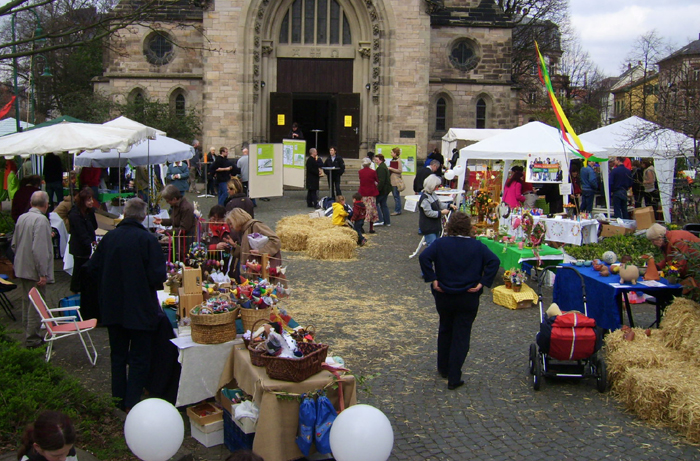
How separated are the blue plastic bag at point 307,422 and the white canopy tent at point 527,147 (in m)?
9.46

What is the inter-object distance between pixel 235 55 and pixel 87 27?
1935cm

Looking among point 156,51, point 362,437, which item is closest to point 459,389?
point 362,437

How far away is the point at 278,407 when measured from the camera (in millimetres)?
4906

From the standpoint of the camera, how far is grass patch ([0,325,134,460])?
5.11m

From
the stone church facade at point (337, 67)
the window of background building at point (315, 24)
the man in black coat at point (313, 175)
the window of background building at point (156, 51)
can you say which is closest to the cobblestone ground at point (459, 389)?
the man in black coat at point (313, 175)

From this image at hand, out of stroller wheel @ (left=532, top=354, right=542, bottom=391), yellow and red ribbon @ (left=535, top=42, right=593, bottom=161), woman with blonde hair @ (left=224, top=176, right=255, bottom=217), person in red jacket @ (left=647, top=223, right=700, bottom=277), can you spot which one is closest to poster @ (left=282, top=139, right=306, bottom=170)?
yellow and red ribbon @ (left=535, top=42, right=593, bottom=161)

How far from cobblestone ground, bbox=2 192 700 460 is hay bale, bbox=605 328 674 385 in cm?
30

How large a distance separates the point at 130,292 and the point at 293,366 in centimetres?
167

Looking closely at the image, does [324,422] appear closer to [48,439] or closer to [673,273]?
[48,439]

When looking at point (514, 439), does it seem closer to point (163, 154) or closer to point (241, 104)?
point (163, 154)

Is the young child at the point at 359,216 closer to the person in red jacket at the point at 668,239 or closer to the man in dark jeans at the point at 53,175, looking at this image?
the man in dark jeans at the point at 53,175

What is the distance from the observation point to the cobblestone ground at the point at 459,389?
217 inches

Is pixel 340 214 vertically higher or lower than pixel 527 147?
lower

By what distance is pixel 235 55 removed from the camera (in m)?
26.0
